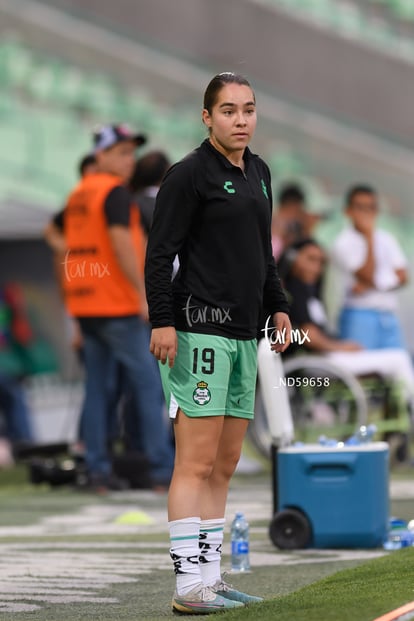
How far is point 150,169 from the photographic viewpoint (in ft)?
37.6

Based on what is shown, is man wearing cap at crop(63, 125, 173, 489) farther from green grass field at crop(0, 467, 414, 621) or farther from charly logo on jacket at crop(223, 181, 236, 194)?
charly logo on jacket at crop(223, 181, 236, 194)

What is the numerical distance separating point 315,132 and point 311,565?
1339 centimetres

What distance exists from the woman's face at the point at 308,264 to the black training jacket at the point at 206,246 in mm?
5976

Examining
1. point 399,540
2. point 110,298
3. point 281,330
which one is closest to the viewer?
point 281,330

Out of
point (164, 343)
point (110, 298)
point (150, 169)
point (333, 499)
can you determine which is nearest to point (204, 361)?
point (164, 343)

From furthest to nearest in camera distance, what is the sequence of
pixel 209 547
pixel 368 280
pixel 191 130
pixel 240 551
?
1. pixel 191 130
2. pixel 368 280
3. pixel 240 551
4. pixel 209 547

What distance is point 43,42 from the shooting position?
800 inches

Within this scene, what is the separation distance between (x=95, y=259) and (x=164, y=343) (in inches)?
189

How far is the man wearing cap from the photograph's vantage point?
426 inches

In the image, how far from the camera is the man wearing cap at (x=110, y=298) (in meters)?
10.8

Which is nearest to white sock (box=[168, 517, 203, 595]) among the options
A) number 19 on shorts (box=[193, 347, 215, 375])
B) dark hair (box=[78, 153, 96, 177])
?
number 19 on shorts (box=[193, 347, 215, 375])

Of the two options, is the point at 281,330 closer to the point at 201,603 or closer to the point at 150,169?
the point at 201,603

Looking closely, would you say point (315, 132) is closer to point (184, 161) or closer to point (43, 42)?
point (43, 42)

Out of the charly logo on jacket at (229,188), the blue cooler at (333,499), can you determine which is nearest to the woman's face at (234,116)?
the charly logo on jacket at (229,188)
